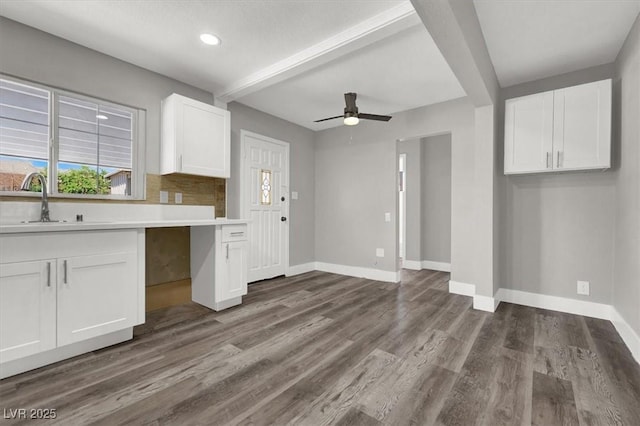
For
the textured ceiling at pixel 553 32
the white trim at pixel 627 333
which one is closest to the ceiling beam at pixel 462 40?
the textured ceiling at pixel 553 32

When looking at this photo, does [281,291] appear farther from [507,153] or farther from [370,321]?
[507,153]

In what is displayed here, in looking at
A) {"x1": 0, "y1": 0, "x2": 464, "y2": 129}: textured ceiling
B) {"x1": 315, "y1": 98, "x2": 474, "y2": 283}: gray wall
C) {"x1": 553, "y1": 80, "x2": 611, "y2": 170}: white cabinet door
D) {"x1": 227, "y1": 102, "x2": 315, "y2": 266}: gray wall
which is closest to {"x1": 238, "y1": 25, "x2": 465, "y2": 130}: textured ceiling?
{"x1": 0, "y1": 0, "x2": 464, "y2": 129}: textured ceiling

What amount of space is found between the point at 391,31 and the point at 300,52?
36.3 inches

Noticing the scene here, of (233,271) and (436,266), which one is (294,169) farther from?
(436,266)

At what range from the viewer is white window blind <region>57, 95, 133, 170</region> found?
2.59 metres

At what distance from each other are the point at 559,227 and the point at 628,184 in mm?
866

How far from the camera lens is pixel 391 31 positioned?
225 cm

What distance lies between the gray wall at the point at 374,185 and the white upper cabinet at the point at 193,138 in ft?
7.11

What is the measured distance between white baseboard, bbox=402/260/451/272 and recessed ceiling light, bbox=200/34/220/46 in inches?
185

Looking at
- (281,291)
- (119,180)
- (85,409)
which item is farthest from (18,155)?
(281,291)

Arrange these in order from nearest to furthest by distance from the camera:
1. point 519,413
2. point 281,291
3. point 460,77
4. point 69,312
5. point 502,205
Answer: point 519,413 → point 69,312 → point 460,77 → point 502,205 → point 281,291

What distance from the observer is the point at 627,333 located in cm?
230

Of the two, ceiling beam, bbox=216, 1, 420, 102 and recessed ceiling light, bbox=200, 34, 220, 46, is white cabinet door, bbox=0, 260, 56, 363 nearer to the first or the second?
recessed ceiling light, bbox=200, 34, 220, 46

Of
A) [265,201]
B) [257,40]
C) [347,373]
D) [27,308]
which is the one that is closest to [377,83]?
[257,40]
